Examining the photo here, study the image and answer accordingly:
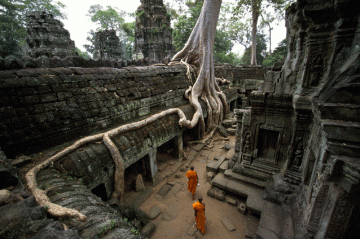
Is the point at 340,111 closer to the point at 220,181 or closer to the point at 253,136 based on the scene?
the point at 253,136

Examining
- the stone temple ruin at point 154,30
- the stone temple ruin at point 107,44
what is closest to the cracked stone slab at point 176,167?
the stone temple ruin at point 154,30

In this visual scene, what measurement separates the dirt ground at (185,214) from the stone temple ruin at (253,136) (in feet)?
1.23

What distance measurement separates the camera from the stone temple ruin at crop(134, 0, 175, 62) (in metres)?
18.4

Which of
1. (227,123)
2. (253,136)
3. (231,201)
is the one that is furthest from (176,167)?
(227,123)

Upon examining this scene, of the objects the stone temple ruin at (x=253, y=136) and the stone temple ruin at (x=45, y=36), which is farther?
the stone temple ruin at (x=45, y=36)

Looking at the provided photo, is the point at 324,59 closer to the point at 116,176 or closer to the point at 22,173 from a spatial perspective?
the point at 116,176

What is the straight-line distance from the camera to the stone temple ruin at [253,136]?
2.10m

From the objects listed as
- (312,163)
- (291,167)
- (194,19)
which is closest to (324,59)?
(312,163)

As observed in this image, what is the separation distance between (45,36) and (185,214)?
1880 cm

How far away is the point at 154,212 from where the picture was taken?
14.4 feet

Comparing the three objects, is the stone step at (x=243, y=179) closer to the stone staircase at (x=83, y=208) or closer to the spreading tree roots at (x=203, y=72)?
the spreading tree roots at (x=203, y=72)

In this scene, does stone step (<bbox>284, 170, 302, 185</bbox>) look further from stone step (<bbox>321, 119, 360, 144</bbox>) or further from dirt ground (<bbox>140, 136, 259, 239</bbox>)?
stone step (<bbox>321, 119, 360, 144</bbox>)

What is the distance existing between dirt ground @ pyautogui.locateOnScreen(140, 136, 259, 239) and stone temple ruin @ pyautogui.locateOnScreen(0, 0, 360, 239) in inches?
14.8

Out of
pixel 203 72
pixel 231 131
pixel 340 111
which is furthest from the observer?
pixel 231 131
